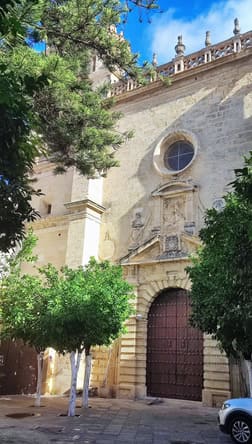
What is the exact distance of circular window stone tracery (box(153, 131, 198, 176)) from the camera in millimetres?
16406

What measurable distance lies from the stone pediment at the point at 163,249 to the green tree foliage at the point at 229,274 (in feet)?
15.1

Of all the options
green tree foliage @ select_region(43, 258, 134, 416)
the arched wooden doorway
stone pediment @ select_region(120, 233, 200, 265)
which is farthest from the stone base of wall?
stone pediment @ select_region(120, 233, 200, 265)

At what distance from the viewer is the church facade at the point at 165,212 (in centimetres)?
1453

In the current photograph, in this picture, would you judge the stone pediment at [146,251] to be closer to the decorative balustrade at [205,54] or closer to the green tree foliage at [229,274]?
the green tree foliage at [229,274]

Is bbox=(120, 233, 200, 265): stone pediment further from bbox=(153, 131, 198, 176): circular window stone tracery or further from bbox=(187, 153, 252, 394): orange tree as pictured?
bbox=(187, 153, 252, 394): orange tree

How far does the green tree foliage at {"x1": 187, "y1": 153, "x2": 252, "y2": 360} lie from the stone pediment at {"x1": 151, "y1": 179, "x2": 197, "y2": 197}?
5781 millimetres

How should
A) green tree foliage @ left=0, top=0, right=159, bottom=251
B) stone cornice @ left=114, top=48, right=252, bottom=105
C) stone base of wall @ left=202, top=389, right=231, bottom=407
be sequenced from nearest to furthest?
green tree foliage @ left=0, top=0, right=159, bottom=251
stone base of wall @ left=202, top=389, right=231, bottom=407
stone cornice @ left=114, top=48, right=252, bottom=105

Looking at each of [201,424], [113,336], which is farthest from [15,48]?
[201,424]

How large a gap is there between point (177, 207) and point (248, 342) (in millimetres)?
7634

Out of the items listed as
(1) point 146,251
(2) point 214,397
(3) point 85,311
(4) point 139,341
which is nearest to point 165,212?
(1) point 146,251

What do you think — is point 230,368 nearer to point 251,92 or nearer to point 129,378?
point 129,378

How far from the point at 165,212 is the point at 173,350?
193 inches

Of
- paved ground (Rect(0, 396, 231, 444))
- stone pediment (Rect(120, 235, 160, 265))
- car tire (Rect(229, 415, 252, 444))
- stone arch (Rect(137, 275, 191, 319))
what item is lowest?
paved ground (Rect(0, 396, 231, 444))

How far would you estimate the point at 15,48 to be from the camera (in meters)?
6.44
